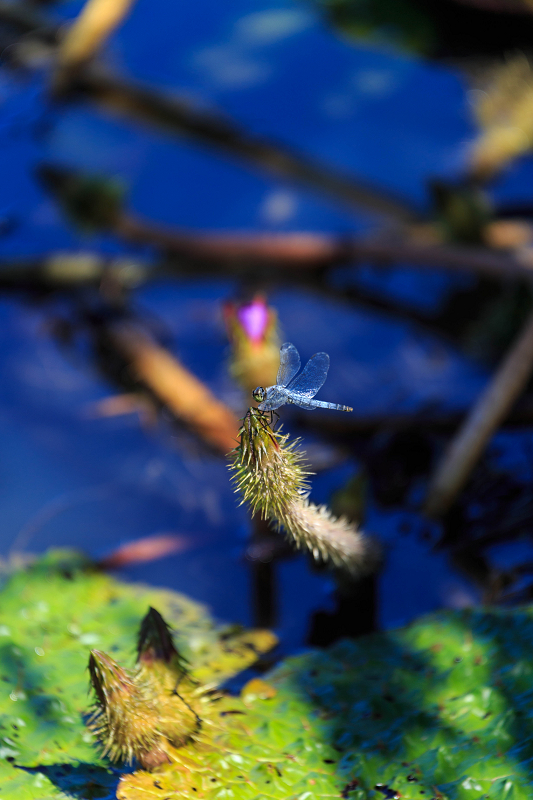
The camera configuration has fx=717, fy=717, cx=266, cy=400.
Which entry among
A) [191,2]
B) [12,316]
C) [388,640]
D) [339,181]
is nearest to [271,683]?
[388,640]

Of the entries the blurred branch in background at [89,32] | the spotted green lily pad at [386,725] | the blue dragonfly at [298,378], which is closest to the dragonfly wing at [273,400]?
the blue dragonfly at [298,378]

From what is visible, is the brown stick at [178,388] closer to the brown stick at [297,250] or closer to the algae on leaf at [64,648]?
the brown stick at [297,250]

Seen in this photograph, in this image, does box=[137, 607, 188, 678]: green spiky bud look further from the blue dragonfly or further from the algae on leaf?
→ the blue dragonfly

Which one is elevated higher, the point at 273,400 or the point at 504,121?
the point at 504,121

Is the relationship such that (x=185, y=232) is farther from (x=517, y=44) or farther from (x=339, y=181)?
(x=517, y=44)

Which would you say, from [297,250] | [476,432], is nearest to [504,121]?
[297,250]

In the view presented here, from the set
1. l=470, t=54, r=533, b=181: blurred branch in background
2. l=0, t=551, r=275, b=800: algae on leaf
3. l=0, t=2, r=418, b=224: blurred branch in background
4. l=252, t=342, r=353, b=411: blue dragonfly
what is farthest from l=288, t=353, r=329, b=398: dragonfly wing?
l=470, t=54, r=533, b=181: blurred branch in background

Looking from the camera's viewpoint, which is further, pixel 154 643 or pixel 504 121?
pixel 504 121

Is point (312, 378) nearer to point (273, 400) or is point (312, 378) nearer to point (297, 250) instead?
point (273, 400)
